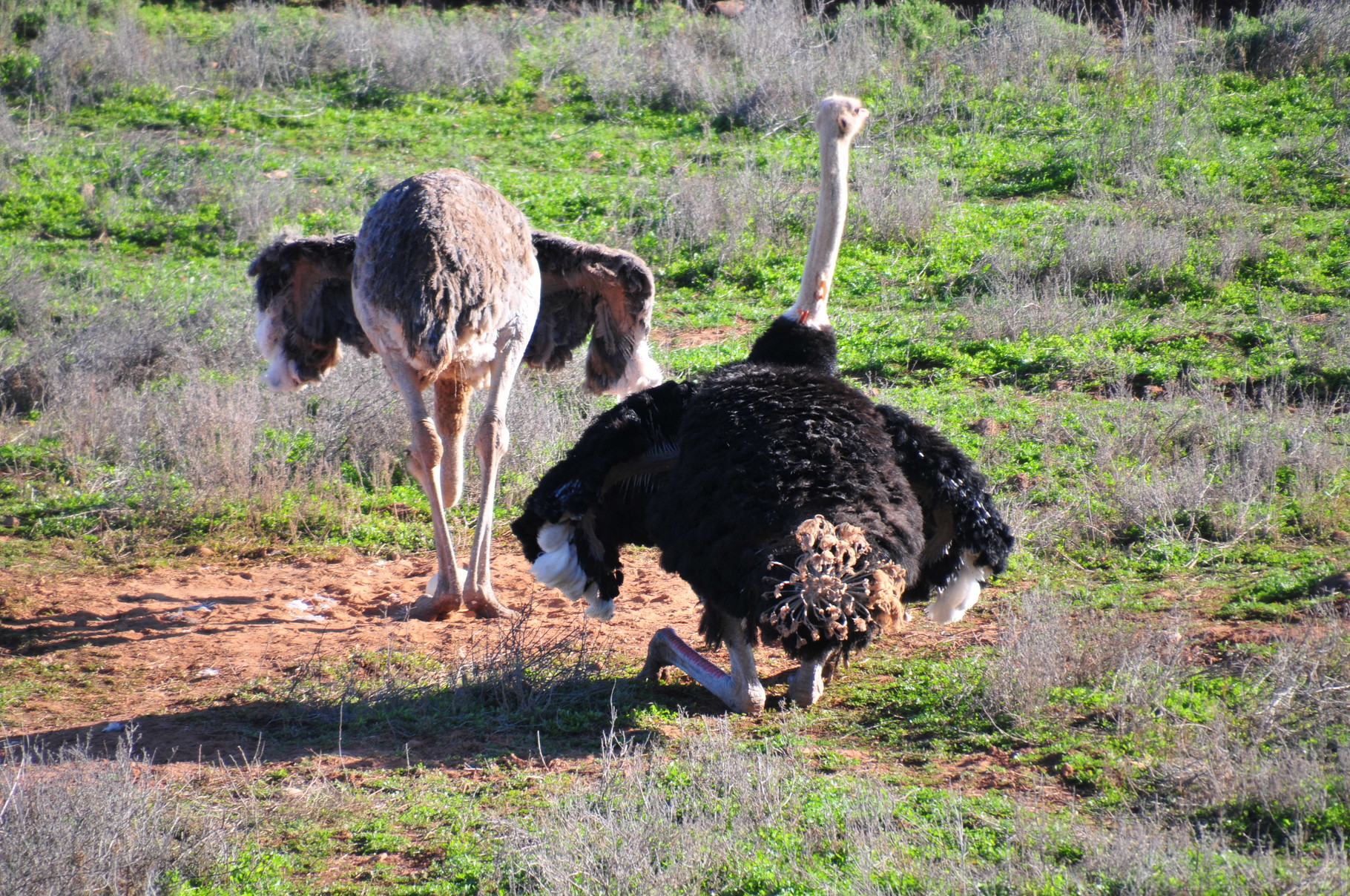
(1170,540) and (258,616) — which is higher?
(1170,540)

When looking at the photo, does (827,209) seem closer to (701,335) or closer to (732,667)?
(732,667)

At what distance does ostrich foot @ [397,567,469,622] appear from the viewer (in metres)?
5.34

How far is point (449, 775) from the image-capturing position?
12.7 feet

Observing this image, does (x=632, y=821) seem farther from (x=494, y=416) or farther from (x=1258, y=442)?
(x=1258, y=442)

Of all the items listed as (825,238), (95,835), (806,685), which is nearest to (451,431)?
(825,238)

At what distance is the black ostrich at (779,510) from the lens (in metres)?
3.45

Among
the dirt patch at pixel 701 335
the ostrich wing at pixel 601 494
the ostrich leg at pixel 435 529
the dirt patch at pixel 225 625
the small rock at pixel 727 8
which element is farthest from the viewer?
the small rock at pixel 727 8

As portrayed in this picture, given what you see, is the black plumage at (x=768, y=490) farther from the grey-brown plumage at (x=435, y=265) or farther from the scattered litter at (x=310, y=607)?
the scattered litter at (x=310, y=607)

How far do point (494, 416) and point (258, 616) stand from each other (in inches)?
53.7

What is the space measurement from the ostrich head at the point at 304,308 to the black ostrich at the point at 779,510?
7.18 ft

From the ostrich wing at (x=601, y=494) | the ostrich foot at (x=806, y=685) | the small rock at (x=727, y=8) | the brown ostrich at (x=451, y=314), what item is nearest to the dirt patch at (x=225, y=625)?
the brown ostrich at (x=451, y=314)

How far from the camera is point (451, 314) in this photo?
480 centimetres

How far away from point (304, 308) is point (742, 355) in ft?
9.75

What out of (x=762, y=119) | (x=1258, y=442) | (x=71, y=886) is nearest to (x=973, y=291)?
(x=1258, y=442)
